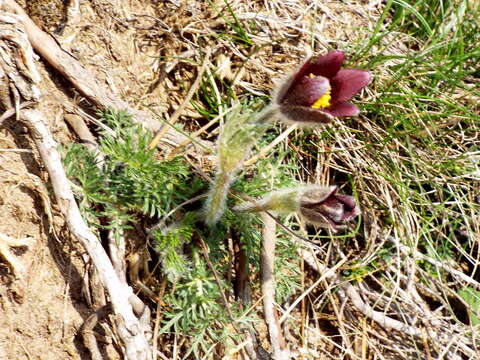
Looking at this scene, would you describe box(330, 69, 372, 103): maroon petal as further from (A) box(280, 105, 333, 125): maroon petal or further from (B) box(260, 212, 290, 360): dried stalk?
(B) box(260, 212, 290, 360): dried stalk

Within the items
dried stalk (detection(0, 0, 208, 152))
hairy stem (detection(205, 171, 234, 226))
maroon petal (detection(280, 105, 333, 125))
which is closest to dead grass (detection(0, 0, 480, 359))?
dried stalk (detection(0, 0, 208, 152))

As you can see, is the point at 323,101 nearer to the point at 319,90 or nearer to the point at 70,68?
the point at 319,90

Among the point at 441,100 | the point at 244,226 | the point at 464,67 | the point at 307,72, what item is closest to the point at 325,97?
the point at 307,72

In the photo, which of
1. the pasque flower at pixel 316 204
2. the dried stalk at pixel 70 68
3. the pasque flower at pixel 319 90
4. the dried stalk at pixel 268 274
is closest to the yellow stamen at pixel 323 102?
the pasque flower at pixel 319 90

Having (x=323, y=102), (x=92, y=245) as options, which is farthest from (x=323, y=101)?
(x=92, y=245)

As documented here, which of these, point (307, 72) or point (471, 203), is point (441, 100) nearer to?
point (471, 203)

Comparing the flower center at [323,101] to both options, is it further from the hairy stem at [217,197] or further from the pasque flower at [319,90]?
the hairy stem at [217,197]
